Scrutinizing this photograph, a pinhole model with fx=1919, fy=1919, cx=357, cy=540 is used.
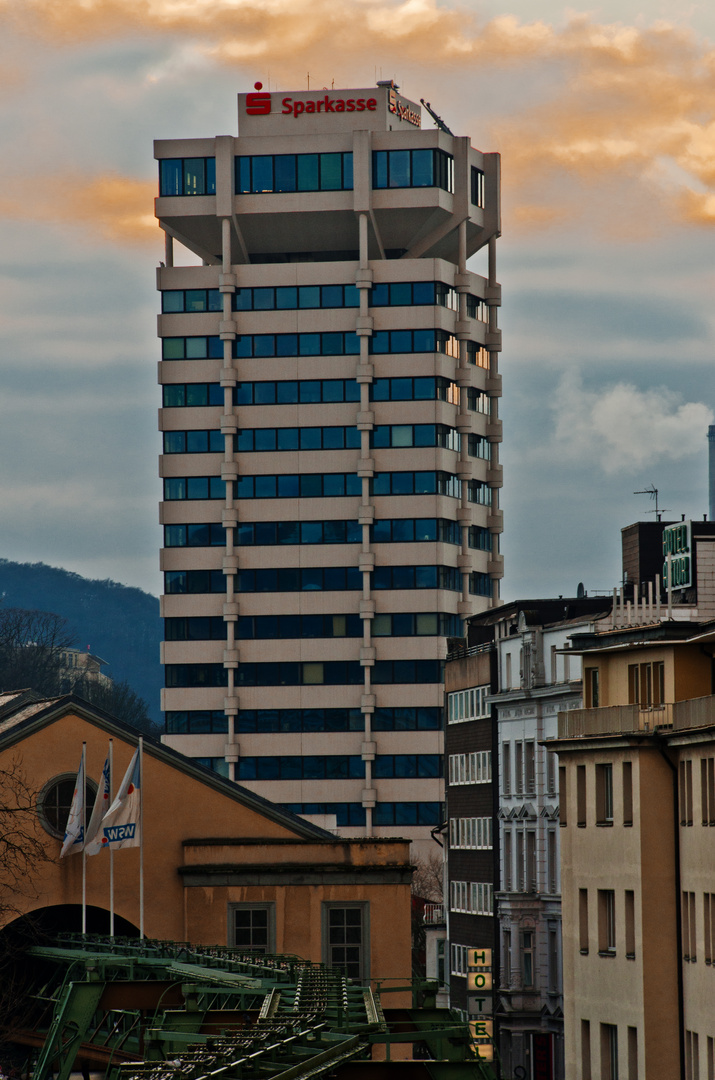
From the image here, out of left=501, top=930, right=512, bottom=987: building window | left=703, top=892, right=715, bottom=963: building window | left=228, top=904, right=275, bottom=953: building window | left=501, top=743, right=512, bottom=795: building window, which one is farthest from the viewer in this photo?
left=501, top=743, right=512, bottom=795: building window

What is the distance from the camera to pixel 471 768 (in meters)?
97.6

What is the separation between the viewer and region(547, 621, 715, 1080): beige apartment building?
54062mm

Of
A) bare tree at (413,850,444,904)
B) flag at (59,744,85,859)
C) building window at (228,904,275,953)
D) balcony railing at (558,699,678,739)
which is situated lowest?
bare tree at (413,850,444,904)

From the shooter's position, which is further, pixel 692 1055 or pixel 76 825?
pixel 76 825

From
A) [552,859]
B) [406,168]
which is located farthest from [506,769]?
[406,168]

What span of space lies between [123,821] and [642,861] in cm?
1863

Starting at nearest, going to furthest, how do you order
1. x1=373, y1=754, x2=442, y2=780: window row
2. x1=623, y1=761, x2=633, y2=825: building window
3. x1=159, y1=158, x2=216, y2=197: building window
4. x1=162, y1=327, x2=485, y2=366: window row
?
1. x1=623, y1=761, x2=633, y2=825: building window
2. x1=373, y1=754, x2=442, y2=780: window row
3. x1=162, y1=327, x2=485, y2=366: window row
4. x1=159, y1=158, x2=216, y2=197: building window

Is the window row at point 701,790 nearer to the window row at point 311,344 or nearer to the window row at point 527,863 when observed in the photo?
the window row at point 527,863

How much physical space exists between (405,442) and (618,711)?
88.1 metres

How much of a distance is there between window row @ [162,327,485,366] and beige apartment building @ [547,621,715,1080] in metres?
84.9

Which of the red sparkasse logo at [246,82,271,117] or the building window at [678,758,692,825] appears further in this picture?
the red sparkasse logo at [246,82,271,117]

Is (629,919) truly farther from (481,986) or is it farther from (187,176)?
(187,176)

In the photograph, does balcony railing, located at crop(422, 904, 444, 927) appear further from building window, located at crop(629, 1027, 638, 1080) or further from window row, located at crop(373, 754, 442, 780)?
building window, located at crop(629, 1027, 638, 1080)

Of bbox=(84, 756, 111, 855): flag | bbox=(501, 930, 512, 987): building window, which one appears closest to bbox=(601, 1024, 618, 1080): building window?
bbox=(84, 756, 111, 855): flag
